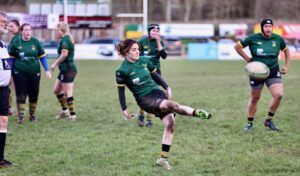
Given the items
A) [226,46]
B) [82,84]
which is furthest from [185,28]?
[82,84]

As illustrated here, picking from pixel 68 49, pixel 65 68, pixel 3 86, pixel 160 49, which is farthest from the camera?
pixel 65 68

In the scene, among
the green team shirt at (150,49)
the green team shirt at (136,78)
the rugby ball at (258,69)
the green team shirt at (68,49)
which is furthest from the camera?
the green team shirt at (68,49)

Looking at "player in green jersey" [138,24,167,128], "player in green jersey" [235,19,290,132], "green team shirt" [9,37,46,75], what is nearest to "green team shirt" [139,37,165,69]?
"player in green jersey" [138,24,167,128]

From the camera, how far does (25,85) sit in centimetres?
1171

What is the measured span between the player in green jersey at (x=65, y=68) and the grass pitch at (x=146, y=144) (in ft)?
1.27

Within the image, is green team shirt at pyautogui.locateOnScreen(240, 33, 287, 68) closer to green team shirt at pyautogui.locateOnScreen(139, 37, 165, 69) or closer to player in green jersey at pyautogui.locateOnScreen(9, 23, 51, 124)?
green team shirt at pyautogui.locateOnScreen(139, 37, 165, 69)

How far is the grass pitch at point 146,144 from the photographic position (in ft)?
24.8

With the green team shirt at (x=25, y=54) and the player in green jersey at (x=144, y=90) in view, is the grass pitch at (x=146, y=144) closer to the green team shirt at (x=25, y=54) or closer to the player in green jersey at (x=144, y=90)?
the player in green jersey at (x=144, y=90)

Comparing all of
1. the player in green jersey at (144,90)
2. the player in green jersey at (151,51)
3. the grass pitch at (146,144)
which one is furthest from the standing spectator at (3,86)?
the player in green jersey at (151,51)

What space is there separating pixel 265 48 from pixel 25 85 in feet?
16.3

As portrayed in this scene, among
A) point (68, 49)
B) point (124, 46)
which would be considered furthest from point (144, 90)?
point (68, 49)

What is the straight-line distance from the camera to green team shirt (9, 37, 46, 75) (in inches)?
453

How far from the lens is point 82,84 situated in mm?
20828

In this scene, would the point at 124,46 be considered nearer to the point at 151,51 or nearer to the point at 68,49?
the point at 151,51
